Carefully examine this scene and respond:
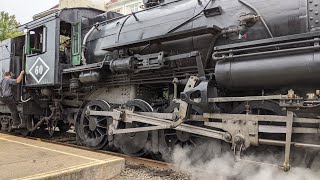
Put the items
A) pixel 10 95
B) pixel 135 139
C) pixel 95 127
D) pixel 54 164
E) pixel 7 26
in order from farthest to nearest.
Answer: pixel 7 26 < pixel 10 95 < pixel 95 127 < pixel 135 139 < pixel 54 164

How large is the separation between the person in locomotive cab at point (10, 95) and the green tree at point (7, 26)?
589 inches

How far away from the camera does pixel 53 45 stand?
6.79 meters

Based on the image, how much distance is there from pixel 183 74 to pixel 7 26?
21.4m

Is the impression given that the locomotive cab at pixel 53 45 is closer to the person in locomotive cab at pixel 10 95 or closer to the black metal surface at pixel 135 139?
the person in locomotive cab at pixel 10 95

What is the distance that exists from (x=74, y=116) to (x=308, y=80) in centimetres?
513


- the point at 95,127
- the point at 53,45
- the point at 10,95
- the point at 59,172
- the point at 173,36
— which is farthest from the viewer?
the point at 10,95

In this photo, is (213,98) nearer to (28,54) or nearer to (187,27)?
(187,27)

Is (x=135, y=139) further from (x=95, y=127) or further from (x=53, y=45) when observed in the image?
→ (x=53, y=45)

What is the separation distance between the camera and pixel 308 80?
343 cm

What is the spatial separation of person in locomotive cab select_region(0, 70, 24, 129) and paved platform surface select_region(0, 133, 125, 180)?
3413 mm

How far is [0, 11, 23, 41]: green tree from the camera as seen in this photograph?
2177 cm

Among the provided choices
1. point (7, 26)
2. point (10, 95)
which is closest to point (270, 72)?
point (10, 95)

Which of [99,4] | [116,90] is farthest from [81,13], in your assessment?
[99,4]

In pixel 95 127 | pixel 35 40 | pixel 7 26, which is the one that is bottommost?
pixel 95 127
